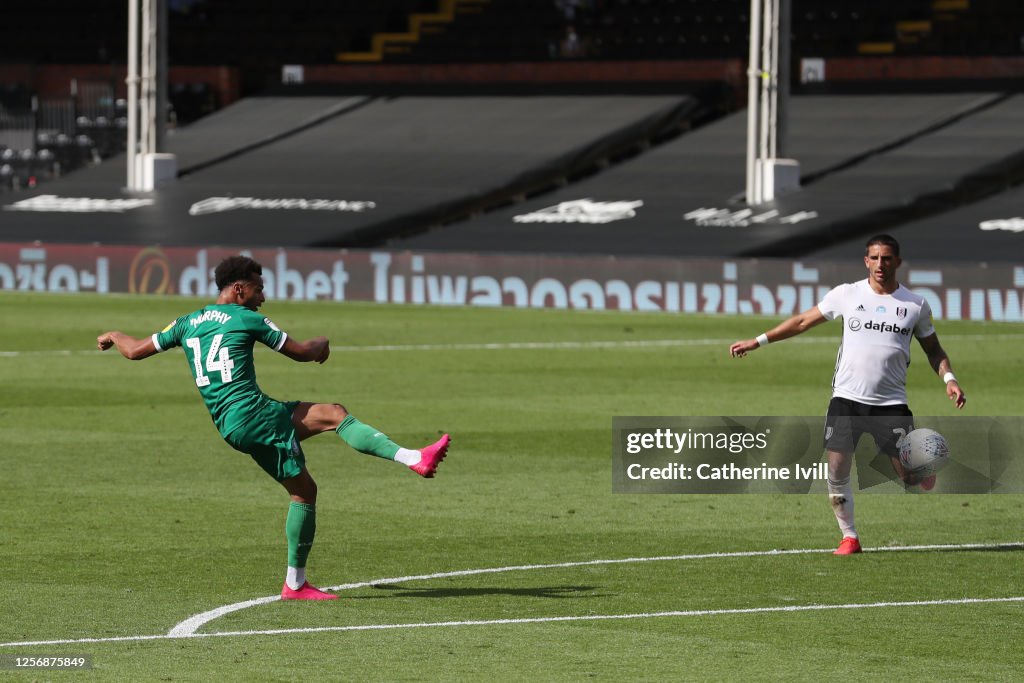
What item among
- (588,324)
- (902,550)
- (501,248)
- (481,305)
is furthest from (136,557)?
(501,248)

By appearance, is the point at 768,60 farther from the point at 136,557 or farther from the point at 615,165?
the point at 136,557

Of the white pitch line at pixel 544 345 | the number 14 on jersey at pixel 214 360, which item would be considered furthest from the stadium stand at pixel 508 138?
the number 14 on jersey at pixel 214 360

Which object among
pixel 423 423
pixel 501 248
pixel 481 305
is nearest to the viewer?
pixel 423 423

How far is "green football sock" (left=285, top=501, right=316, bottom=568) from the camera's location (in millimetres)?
10375

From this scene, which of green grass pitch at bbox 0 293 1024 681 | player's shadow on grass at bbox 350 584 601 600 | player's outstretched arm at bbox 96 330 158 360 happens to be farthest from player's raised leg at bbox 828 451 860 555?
player's outstretched arm at bbox 96 330 158 360

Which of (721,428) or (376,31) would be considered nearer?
(721,428)

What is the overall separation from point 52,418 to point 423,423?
3.60 m

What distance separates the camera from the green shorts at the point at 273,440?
10312 mm

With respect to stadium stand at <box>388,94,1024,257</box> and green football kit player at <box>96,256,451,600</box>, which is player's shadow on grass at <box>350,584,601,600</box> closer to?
green football kit player at <box>96,256,451,600</box>

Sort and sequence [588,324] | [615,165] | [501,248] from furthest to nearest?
1. [615,165]
2. [501,248]
3. [588,324]

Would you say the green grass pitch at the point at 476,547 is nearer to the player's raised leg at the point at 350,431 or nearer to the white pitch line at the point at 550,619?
the white pitch line at the point at 550,619

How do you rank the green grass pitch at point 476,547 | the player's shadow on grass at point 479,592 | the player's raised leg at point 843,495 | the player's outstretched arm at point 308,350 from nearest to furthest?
the green grass pitch at point 476,547 → the player's outstretched arm at point 308,350 → the player's shadow on grass at point 479,592 → the player's raised leg at point 843,495

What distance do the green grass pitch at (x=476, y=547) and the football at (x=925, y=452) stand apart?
608 millimetres

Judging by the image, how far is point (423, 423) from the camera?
19562 millimetres
